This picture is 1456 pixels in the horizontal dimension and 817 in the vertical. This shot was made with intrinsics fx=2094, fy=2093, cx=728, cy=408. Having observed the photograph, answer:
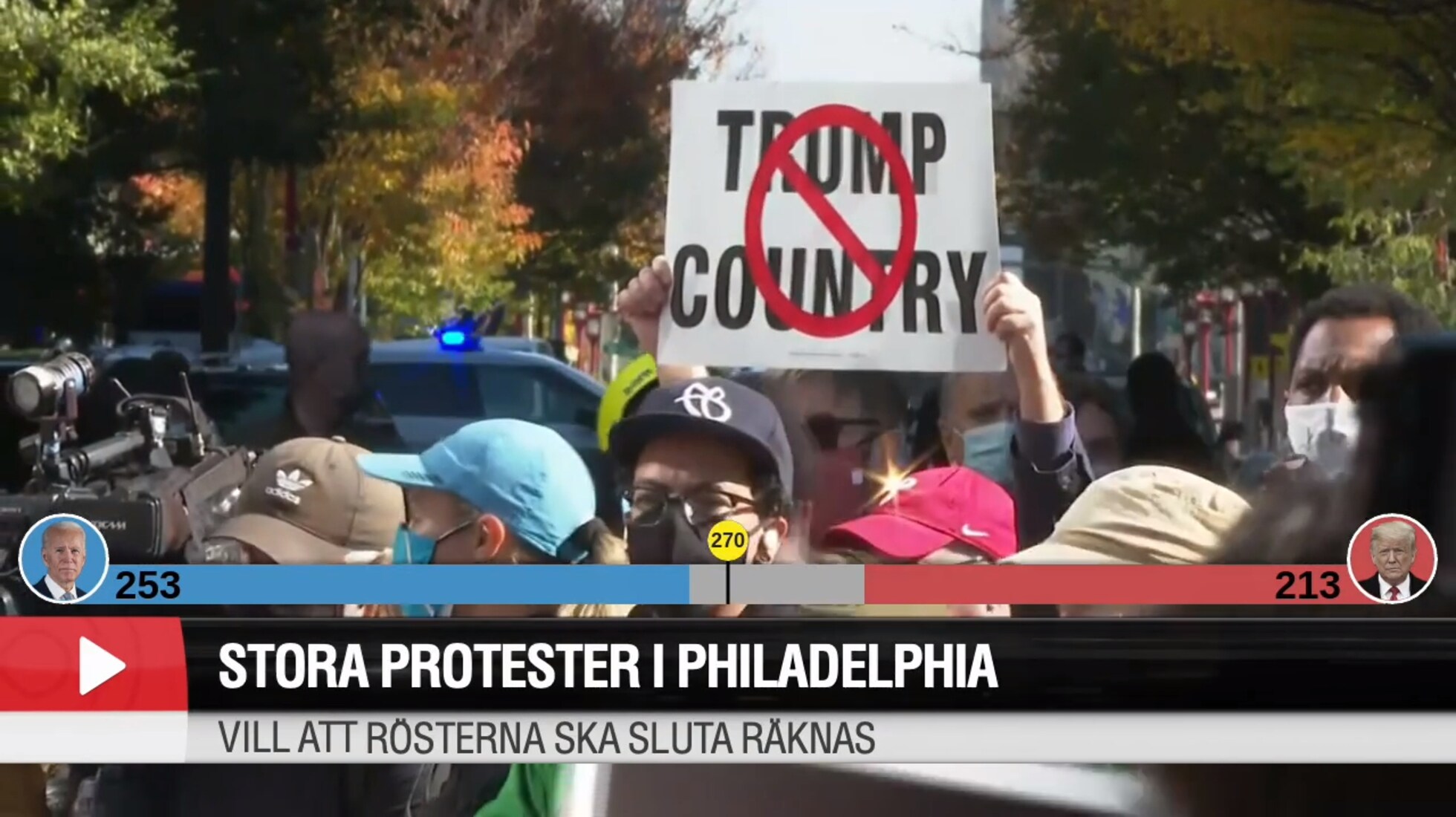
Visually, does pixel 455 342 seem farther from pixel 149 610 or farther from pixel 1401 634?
pixel 1401 634

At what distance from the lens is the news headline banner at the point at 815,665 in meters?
3.52

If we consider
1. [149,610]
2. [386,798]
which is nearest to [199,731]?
[149,610]

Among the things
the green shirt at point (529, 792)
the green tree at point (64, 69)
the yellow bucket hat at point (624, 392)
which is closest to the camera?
the green tree at point (64, 69)

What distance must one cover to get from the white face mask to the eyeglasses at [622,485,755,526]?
92cm

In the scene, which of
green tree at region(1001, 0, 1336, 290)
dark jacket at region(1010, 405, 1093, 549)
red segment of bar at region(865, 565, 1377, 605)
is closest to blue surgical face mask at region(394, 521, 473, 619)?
red segment of bar at region(865, 565, 1377, 605)

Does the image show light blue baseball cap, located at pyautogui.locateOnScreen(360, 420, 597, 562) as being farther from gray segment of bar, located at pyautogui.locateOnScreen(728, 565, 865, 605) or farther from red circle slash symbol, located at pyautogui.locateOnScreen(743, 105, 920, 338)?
red circle slash symbol, located at pyautogui.locateOnScreen(743, 105, 920, 338)

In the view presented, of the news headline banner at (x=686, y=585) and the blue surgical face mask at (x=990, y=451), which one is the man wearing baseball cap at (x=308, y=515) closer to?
the news headline banner at (x=686, y=585)

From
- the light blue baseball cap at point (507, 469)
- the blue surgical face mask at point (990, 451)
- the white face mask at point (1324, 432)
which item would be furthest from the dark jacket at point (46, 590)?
the white face mask at point (1324, 432)

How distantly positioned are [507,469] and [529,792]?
86cm

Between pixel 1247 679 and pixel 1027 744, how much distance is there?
1.27 feet

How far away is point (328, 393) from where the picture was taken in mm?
3453

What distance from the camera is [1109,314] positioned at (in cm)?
343

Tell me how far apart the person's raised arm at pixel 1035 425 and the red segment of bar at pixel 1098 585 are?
81 mm

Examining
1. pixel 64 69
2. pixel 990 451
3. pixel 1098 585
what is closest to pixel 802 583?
pixel 990 451
